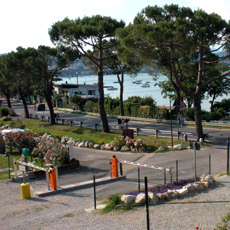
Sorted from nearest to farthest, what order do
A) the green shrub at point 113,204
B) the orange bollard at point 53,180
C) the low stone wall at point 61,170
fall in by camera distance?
the green shrub at point 113,204
the orange bollard at point 53,180
the low stone wall at point 61,170

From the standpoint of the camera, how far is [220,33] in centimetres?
1980

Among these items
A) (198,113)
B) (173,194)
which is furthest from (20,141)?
(173,194)

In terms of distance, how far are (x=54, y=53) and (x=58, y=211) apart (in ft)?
94.7

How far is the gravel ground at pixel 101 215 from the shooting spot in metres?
9.02

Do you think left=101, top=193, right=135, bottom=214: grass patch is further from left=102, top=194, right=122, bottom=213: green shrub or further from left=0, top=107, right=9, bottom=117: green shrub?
left=0, top=107, right=9, bottom=117: green shrub

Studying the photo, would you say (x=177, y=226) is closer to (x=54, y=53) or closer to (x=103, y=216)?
(x=103, y=216)

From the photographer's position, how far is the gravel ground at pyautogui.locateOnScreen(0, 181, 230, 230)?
9.02 meters

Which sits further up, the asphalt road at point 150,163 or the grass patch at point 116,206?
the asphalt road at point 150,163

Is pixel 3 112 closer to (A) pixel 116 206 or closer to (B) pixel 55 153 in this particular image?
(B) pixel 55 153

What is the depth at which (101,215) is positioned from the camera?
387 inches

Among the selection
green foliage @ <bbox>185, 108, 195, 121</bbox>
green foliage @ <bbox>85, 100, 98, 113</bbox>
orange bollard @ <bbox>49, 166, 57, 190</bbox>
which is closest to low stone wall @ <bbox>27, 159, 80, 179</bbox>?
orange bollard @ <bbox>49, 166, 57, 190</bbox>

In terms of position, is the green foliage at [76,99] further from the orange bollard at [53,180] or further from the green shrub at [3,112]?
the orange bollard at [53,180]

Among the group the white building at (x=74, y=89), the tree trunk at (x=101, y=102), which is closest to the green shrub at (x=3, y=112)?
the white building at (x=74, y=89)

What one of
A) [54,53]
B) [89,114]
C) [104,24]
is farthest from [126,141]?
[89,114]
